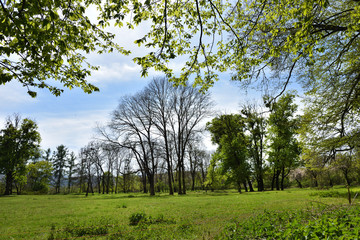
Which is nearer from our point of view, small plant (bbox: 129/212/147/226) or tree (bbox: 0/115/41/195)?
small plant (bbox: 129/212/147/226)

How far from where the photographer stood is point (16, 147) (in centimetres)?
3288

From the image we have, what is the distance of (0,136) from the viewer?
108 ft

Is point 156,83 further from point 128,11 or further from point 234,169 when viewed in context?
point 128,11

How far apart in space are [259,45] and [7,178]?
43.2 meters

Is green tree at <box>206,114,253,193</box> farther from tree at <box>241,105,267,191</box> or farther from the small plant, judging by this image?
the small plant

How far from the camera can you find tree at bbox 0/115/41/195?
31413mm

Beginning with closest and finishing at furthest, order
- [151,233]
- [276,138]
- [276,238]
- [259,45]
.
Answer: [276,238]
[151,233]
[259,45]
[276,138]

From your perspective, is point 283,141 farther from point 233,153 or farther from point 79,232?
point 79,232

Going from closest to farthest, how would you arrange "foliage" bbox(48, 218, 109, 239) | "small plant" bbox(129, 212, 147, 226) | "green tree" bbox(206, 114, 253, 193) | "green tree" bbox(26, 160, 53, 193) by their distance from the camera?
1. "foliage" bbox(48, 218, 109, 239)
2. "small plant" bbox(129, 212, 147, 226)
3. "green tree" bbox(206, 114, 253, 193)
4. "green tree" bbox(26, 160, 53, 193)

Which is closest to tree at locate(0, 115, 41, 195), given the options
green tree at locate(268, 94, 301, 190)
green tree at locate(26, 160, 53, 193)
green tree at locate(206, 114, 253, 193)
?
green tree at locate(26, 160, 53, 193)

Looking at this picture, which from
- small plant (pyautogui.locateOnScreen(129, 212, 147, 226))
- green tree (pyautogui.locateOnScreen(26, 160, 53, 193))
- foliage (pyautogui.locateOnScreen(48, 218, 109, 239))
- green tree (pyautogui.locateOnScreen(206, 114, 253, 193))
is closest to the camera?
foliage (pyautogui.locateOnScreen(48, 218, 109, 239))

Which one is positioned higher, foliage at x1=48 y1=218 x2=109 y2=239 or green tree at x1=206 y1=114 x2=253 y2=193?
green tree at x1=206 y1=114 x2=253 y2=193

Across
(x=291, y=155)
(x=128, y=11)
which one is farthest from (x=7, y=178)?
(x=291, y=155)

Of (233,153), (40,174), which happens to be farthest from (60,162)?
(233,153)
